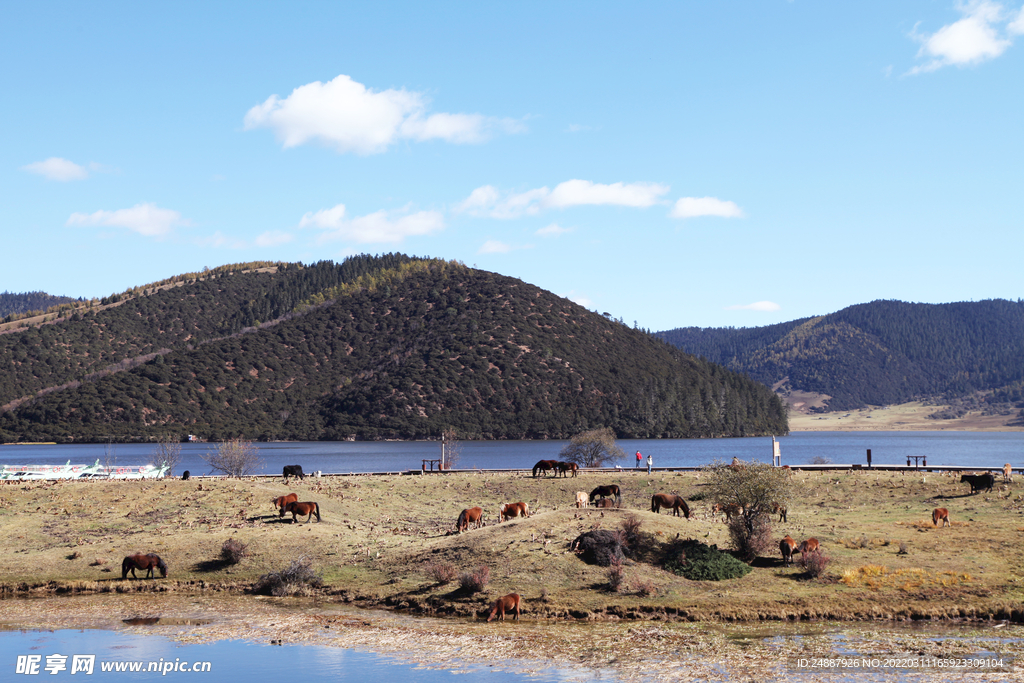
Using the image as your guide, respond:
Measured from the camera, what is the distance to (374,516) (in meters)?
50.3

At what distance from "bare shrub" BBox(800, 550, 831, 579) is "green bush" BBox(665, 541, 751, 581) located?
226cm

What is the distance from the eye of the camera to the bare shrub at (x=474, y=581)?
31844 millimetres

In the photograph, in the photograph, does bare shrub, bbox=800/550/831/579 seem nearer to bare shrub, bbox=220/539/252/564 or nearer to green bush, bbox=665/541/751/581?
green bush, bbox=665/541/751/581

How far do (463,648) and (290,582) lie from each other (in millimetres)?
11767

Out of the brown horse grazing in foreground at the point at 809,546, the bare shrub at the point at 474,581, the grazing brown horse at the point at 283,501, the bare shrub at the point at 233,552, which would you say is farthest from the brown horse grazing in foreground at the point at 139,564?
the brown horse grazing in foreground at the point at 809,546

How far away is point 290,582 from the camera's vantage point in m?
34.6

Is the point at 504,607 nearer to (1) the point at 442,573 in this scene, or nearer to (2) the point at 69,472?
(1) the point at 442,573

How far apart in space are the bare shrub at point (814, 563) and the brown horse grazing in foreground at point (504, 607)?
1220cm

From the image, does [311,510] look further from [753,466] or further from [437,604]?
[753,466]

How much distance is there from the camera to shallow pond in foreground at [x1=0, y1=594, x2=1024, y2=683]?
74.5ft

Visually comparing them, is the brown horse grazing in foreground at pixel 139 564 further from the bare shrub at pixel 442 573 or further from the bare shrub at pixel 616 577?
the bare shrub at pixel 616 577

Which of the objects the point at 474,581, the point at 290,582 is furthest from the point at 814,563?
the point at 290,582

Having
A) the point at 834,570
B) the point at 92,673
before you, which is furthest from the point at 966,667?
the point at 92,673

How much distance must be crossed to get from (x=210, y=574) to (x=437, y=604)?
11.6 meters
